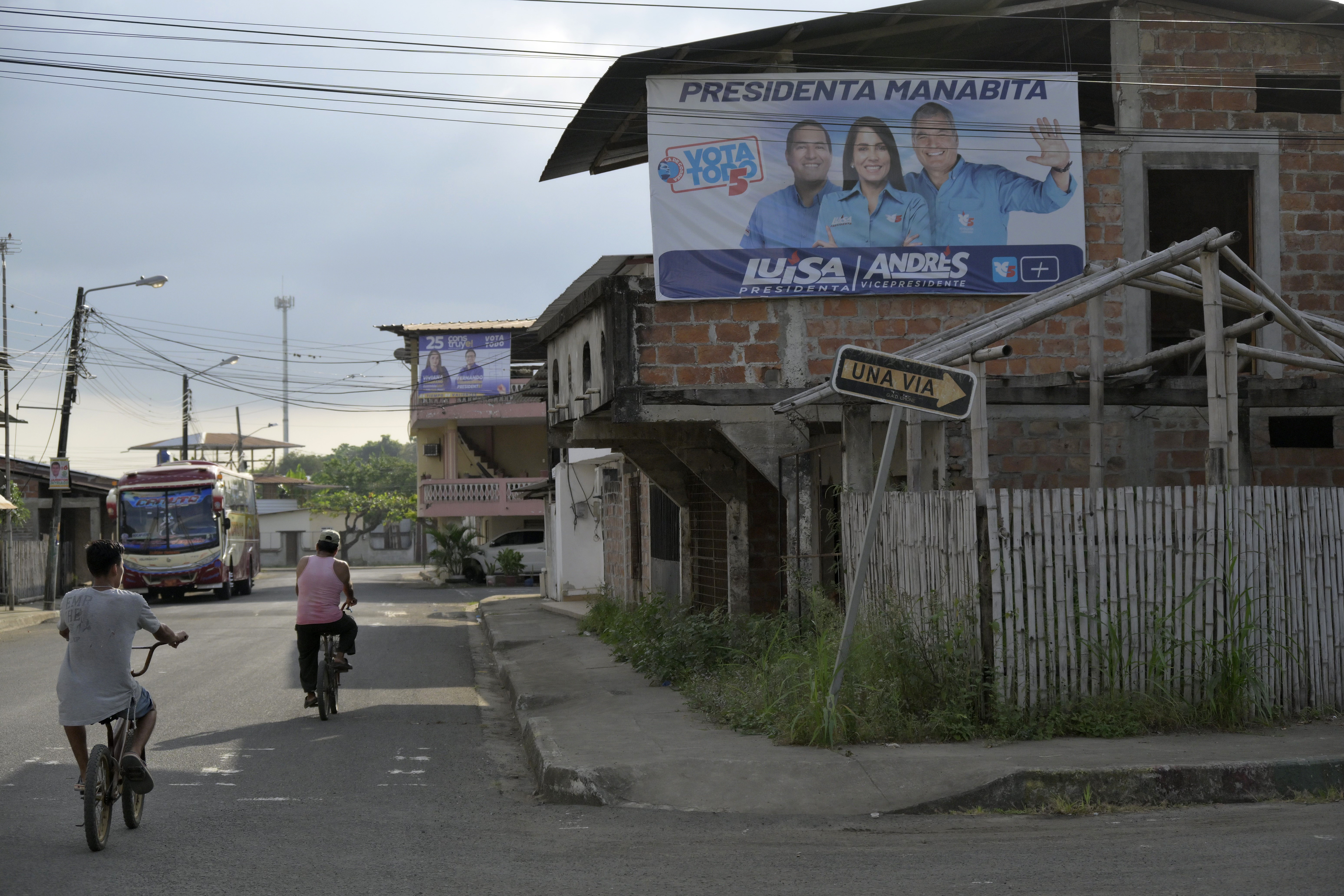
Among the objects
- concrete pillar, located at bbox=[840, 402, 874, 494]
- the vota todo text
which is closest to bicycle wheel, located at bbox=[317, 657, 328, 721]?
concrete pillar, located at bbox=[840, 402, 874, 494]

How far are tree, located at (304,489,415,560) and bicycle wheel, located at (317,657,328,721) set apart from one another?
51.1m

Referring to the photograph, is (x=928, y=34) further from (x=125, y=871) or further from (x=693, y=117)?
(x=125, y=871)

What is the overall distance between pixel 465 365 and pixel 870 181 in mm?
23060

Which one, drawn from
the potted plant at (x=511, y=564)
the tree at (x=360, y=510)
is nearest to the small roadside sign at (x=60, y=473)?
the potted plant at (x=511, y=564)

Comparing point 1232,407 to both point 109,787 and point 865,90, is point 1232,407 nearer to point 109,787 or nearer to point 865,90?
point 865,90

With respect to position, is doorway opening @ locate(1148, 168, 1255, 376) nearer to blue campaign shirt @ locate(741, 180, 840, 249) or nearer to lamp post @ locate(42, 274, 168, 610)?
blue campaign shirt @ locate(741, 180, 840, 249)

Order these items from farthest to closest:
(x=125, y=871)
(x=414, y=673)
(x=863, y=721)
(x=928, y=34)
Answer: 1. (x=414, y=673)
2. (x=928, y=34)
3. (x=863, y=721)
4. (x=125, y=871)

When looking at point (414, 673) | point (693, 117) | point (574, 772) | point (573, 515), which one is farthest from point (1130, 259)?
point (573, 515)

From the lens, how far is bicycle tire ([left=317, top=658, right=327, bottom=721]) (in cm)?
1099

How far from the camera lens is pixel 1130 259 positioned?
39.1ft

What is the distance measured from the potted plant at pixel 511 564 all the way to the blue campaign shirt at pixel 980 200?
89.7ft

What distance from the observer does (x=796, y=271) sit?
11.3 meters

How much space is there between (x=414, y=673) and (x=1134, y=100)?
1046 cm

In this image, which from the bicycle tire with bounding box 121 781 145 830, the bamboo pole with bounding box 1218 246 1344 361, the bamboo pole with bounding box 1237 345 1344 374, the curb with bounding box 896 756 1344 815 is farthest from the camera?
the bamboo pole with bounding box 1237 345 1344 374
